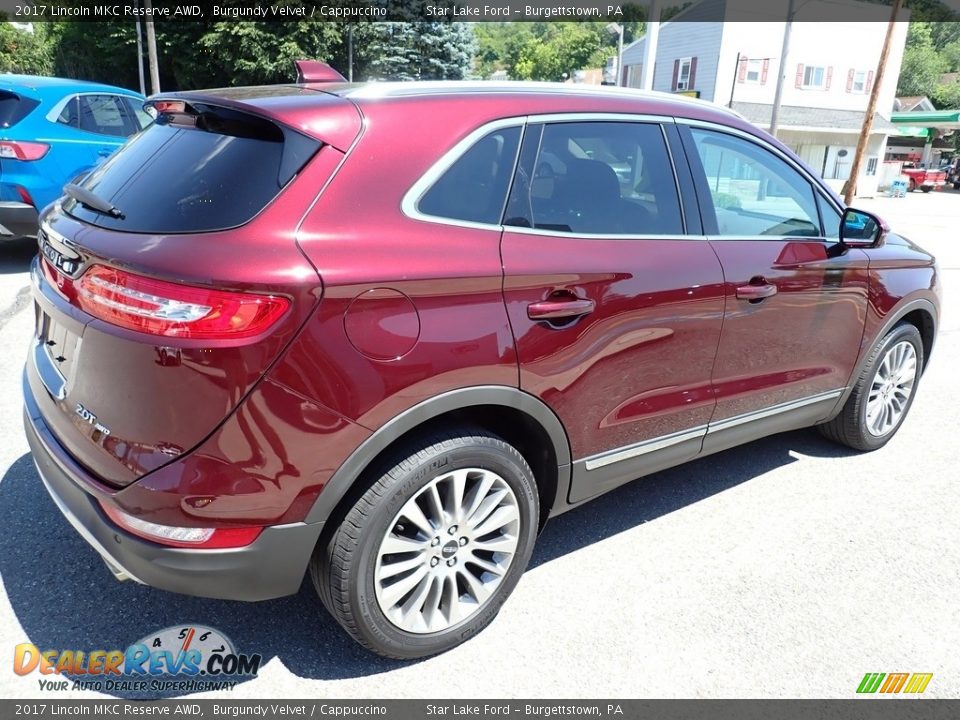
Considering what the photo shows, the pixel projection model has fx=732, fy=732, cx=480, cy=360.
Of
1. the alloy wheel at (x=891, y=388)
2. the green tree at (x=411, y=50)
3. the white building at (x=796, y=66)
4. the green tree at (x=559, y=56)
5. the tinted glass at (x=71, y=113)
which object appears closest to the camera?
the alloy wheel at (x=891, y=388)

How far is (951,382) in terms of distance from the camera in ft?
18.6

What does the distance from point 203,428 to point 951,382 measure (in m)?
5.74

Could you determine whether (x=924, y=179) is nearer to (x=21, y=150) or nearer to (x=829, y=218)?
(x=829, y=218)

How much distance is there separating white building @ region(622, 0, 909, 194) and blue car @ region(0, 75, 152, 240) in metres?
32.4

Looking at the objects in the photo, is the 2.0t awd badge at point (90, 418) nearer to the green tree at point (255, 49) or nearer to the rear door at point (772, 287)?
the rear door at point (772, 287)

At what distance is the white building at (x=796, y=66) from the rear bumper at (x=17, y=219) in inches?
1309

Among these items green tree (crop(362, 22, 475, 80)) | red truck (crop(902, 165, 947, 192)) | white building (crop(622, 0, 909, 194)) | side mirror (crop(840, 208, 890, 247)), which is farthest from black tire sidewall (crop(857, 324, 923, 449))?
red truck (crop(902, 165, 947, 192))

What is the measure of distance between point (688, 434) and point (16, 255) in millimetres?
7908

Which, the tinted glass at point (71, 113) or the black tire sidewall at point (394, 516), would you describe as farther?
the tinted glass at point (71, 113)

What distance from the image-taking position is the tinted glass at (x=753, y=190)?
10.4 ft

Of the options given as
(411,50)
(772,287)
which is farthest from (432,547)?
(411,50)

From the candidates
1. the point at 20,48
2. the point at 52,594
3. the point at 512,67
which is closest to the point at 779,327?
the point at 52,594

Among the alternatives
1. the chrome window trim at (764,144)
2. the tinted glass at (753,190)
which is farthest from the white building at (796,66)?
the tinted glass at (753,190)
